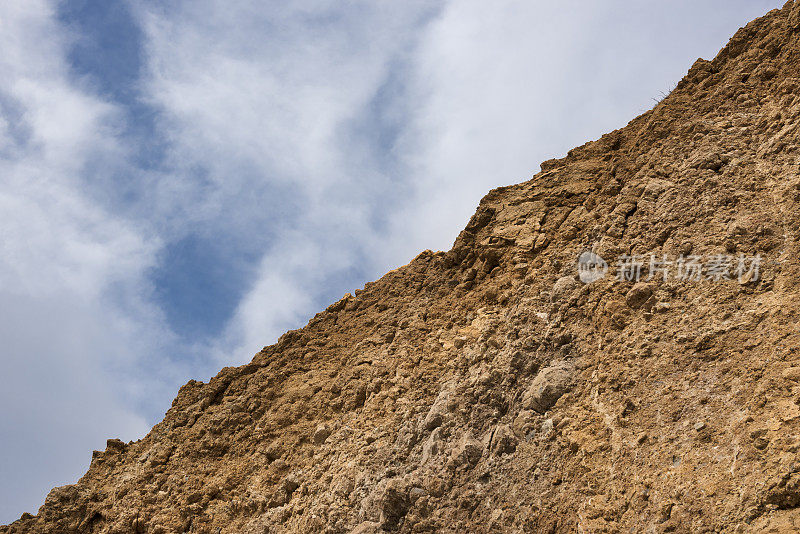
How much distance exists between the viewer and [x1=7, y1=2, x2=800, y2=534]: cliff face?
631 cm

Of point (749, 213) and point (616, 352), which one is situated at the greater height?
point (749, 213)

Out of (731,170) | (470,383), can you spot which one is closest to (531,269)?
(470,383)

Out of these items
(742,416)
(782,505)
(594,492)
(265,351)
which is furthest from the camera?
(265,351)

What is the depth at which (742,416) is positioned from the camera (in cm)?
601

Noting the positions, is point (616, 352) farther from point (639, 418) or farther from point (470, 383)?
point (470, 383)

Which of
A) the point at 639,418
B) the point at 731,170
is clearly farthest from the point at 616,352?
the point at 731,170

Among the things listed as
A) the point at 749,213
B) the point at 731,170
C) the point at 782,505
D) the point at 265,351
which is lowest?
the point at 782,505

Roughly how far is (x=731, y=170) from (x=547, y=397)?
3.87 m

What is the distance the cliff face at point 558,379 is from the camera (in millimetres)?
6312

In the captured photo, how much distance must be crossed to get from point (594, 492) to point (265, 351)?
7795 mm

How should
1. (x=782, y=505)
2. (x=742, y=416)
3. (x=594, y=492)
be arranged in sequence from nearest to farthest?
(x=782, y=505) < (x=742, y=416) < (x=594, y=492)

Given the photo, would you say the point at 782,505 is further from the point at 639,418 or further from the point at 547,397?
the point at 547,397

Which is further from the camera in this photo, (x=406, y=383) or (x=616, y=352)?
(x=406, y=383)

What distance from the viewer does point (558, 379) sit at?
790 cm
